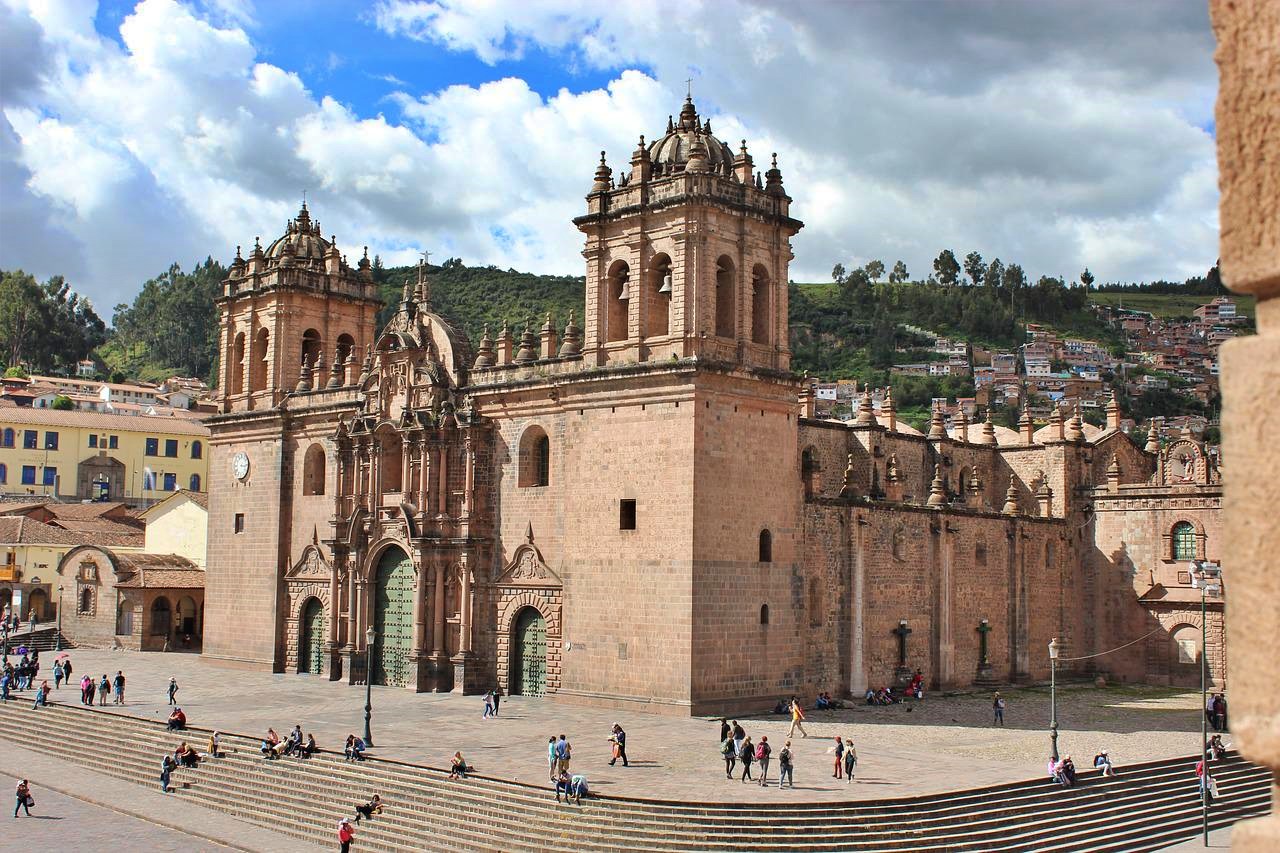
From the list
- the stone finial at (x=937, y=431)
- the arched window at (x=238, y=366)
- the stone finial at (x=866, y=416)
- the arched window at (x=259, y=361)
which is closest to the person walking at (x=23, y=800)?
the arched window at (x=259, y=361)

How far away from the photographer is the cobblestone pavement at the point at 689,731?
887 inches

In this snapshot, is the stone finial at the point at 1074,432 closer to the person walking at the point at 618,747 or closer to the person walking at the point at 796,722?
the person walking at the point at 796,722

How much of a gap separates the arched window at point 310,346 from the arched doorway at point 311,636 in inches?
333

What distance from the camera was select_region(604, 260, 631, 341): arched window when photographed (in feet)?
103

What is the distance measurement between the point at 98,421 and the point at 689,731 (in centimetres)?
5339

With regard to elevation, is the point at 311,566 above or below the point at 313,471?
below

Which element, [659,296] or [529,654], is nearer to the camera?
[659,296]

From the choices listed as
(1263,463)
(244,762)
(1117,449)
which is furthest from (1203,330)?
(1263,463)

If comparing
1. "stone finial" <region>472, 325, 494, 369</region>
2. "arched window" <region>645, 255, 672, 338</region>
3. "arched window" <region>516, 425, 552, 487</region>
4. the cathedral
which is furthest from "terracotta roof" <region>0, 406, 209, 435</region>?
"arched window" <region>645, 255, 672, 338</region>

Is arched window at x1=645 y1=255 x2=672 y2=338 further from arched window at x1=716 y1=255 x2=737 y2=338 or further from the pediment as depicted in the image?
the pediment

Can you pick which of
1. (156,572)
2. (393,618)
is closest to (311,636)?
(393,618)

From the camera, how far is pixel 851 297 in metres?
130

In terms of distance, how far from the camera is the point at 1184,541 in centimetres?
4228

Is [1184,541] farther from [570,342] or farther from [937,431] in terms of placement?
[570,342]
